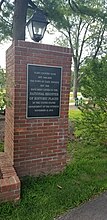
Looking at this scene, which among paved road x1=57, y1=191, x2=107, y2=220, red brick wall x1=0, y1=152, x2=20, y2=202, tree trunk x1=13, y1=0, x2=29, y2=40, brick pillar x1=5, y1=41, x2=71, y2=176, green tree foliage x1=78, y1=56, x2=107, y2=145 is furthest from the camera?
tree trunk x1=13, y1=0, x2=29, y2=40

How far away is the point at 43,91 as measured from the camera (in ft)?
13.0

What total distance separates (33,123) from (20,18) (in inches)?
159

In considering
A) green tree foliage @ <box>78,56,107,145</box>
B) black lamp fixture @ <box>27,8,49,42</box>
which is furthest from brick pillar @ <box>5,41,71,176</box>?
green tree foliage @ <box>78,56,107,145</box>

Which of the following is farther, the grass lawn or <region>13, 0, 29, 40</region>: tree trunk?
<region>13, 0, 29, 40</region>: tree trunk

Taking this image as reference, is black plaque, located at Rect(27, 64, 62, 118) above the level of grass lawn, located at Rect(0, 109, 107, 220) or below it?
above

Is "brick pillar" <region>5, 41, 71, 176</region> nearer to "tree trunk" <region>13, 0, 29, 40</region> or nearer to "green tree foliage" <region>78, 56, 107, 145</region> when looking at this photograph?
"green tree foliage" <region>78, 56, 107, 145</region>

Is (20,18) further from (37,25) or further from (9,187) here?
(9,187)

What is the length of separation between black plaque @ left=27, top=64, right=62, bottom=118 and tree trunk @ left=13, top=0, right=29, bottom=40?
325 centimetres

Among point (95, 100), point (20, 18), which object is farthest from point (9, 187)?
point (20, 18)

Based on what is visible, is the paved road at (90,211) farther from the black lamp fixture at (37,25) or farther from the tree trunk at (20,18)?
the tree trunk at (20,18)

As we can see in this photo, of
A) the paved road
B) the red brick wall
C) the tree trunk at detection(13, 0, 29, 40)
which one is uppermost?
the tree trunk at detection(13, 0, 29, 40)

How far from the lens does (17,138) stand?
12.8 ft

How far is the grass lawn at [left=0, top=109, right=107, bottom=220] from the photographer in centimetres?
311

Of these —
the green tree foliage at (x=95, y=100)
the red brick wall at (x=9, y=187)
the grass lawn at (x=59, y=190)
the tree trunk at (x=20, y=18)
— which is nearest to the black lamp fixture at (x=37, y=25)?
the green tree foliage at (x=95, y=100)
